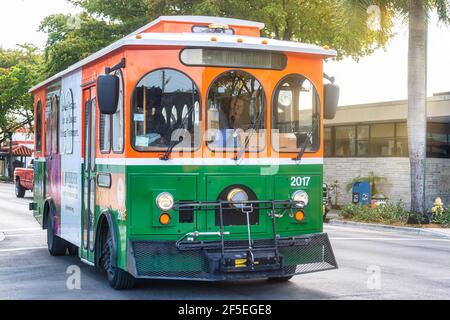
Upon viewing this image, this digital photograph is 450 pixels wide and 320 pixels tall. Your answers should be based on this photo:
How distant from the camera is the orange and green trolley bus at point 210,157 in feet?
30.0

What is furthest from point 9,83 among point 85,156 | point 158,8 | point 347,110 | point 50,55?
point 85,156

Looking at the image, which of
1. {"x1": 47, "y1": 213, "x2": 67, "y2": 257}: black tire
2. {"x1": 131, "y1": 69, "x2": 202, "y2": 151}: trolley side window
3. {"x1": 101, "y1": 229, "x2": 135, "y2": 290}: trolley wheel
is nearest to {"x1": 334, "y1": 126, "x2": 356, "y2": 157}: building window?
{"x1": 47, "y1": 213, "x2": 67, "y2": 257}: black tire

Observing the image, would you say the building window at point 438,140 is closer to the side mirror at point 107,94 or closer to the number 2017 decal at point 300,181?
the number 2017 decal at point 300,181

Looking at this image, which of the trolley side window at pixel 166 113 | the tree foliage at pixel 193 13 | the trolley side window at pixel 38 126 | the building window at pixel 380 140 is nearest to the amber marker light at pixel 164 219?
the trolley side window at pixel 166 113

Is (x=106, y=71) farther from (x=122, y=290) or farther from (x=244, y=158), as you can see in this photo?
(x=122, y=290)

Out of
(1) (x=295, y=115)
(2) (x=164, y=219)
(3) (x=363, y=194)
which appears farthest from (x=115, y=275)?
(3) (x=363, y=194)

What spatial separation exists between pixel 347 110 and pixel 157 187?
21.5m

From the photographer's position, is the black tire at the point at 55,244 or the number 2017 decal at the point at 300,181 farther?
the black tire at the point at 55,244

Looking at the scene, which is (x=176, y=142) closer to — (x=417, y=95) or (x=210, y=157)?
(x=210, y=157)

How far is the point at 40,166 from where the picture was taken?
14969 millimetres

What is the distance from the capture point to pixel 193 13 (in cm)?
3058

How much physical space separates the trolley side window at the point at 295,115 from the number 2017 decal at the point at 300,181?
365 millimetres

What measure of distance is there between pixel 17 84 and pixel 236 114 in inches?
2145

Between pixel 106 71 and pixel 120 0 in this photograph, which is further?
pixel 120 0
